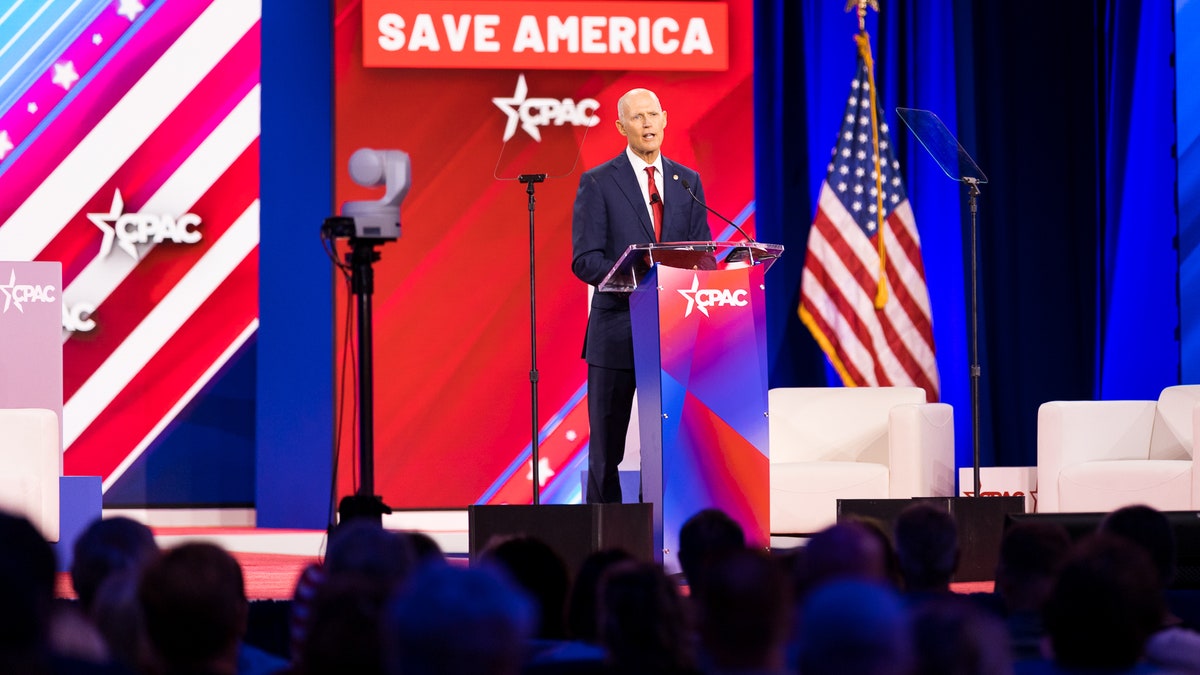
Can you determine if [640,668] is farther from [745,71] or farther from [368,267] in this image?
[745,71]

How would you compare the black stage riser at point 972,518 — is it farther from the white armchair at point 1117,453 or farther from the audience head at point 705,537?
the audience head at point 705,537

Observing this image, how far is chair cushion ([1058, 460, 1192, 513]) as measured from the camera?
6.25 metres

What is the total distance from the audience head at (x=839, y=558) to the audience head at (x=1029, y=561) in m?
0.41

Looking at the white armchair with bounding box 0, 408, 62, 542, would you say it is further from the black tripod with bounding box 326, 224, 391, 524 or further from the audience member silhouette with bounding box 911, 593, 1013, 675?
the audience member silhouette with bounding box 911, 593, 1013, 675

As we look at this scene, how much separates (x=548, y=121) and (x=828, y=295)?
5.81ft

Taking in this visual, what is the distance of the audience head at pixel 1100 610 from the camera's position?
7.33ft

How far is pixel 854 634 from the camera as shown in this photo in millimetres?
1713

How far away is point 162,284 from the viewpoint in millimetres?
7867

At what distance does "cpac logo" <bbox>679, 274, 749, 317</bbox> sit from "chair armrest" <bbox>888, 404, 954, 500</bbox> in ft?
6.73

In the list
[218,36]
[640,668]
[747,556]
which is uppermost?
[218,36]

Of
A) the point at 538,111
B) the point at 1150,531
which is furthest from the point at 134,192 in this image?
the point at 1150,531

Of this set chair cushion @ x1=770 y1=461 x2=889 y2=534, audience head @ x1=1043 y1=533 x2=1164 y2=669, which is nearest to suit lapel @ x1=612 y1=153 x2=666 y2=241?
chair cushion @ x1=770 y1=461 x2=889 y2=534

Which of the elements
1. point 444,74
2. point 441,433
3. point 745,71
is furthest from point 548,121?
point 441,433

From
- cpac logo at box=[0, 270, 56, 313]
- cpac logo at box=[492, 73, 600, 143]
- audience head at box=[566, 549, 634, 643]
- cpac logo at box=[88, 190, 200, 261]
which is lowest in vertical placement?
audience head at box=[566, 549, 634, 643]
